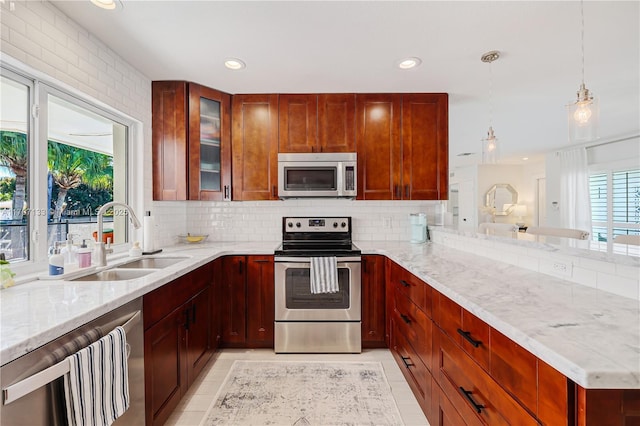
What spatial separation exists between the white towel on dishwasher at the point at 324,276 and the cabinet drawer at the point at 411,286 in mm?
470

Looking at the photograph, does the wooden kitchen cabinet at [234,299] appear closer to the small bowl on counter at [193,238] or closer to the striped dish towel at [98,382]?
the small bowl on counter at [193,238]

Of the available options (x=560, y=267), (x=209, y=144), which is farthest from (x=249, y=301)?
(x=560, y=267)

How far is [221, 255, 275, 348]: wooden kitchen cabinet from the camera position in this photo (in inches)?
102

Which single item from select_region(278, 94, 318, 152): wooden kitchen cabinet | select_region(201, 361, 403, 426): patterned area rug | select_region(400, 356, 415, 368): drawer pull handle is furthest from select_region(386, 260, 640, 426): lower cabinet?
select_region(278, 94, 318, 152): wooden kitchen cabinet

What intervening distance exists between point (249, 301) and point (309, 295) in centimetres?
52

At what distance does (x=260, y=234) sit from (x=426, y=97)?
2.19 m

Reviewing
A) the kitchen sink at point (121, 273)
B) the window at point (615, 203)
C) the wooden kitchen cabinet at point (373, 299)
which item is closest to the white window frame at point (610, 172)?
the window at point (615, 203)

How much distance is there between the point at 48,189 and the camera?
1.76 metres

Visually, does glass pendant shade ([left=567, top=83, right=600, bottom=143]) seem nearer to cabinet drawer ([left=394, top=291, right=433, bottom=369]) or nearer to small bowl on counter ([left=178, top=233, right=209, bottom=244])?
cabinet drawer ([left=394, top=291, right=433, bottom=369])

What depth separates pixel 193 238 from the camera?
3.00 meters

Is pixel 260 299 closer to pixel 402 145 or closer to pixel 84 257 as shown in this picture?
pixel 84 257

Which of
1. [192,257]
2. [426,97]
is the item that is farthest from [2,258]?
[426,97]

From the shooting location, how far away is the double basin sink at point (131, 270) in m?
1.79

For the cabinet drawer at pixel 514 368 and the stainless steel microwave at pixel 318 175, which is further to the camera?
the stainless steel microwave at pixel 318 175
